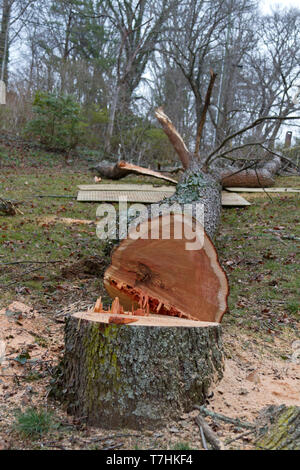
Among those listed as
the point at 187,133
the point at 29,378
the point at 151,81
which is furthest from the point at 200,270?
the point at 151,81

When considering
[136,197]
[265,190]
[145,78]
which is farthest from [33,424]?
[145,78]

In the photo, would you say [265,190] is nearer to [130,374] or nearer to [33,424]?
[130,374]

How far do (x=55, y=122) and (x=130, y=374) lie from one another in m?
12.5

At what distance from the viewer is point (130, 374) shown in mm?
2029

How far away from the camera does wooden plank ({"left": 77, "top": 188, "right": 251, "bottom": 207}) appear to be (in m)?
7.85

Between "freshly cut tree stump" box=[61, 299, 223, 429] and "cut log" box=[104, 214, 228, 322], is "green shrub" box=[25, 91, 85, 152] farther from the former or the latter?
"freshly cut tree stump" box=[61, 299, 223, 429]

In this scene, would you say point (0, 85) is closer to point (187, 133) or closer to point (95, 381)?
point (95, 381)

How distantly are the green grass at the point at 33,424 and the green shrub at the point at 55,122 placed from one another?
1202cm

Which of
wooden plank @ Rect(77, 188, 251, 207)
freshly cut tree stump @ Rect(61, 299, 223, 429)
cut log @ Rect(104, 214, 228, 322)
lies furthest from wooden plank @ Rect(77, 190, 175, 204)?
freshly cut tree stump @ Rect(61, 299, 223, 429)

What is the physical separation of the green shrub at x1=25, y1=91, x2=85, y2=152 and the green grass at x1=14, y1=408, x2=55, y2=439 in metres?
12.0

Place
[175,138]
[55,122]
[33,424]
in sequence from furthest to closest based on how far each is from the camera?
[55,122], [175,138], [33,424]

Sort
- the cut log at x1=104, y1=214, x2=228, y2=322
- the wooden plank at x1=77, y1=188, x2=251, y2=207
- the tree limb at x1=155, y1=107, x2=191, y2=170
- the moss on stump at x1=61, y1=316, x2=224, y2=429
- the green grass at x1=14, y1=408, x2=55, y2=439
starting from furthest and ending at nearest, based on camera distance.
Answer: the wooden plank at x1=77, y1=188, x2=251, y2=207 < the tree limb at x1=155, y1=107, x2=191, y2=170 < the cut log at x1=104, y1=214, x2=228, y2=322 < the moss on stump at x1=61, y1=316, x2=224, y2=429 < the green grass at x1=14, y1=408, x2=55, y2=439

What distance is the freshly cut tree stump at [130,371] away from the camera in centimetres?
200

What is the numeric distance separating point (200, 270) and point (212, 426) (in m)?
1.28
